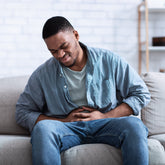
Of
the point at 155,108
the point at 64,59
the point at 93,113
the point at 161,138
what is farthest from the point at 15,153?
the point at 155,108

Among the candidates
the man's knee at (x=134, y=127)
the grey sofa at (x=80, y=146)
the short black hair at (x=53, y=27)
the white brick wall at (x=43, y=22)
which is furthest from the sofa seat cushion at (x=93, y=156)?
the white brick wall at (x=43, y=22)

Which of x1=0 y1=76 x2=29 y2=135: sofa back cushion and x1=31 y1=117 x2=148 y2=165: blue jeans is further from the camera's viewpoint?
x1=0 y1=76 x2=29 y2=135: sofa back cushion

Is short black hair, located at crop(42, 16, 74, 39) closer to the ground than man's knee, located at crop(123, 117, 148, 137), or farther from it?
farther from it

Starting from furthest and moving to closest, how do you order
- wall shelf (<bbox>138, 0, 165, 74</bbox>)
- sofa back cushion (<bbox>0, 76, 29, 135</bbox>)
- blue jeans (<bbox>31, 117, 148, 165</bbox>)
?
wall shelf (<bbox>138, 0, 165, 74</bbox>), sofa back cushion (<bbox>0, 76, 29, 135</bbox>), blue jeans (<bbox>31, 117, 148, 165</bbox>)

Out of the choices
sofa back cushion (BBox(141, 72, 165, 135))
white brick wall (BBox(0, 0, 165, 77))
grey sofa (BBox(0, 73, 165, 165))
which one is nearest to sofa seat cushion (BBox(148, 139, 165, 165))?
grey sofa (BBox(0, 73, 165, 165))

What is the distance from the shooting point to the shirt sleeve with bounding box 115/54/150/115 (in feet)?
4.97

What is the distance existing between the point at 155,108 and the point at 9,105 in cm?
89

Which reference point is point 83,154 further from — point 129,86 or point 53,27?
point 53,27

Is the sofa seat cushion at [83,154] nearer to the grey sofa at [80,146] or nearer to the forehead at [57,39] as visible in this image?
the grey sofa at [80,146]

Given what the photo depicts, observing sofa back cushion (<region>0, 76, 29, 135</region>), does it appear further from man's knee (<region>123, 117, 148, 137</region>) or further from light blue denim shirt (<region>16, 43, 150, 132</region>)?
man's knee (<region>123, 117, 148, 137</region>)

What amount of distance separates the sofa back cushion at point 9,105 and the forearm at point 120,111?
20.9 inches

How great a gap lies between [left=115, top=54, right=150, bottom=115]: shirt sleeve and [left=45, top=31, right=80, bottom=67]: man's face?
26cm

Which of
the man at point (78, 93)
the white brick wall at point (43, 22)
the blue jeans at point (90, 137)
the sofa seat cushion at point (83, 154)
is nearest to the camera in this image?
the blue jeans at point (90, 137)

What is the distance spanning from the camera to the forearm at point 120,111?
1488 millimetres
